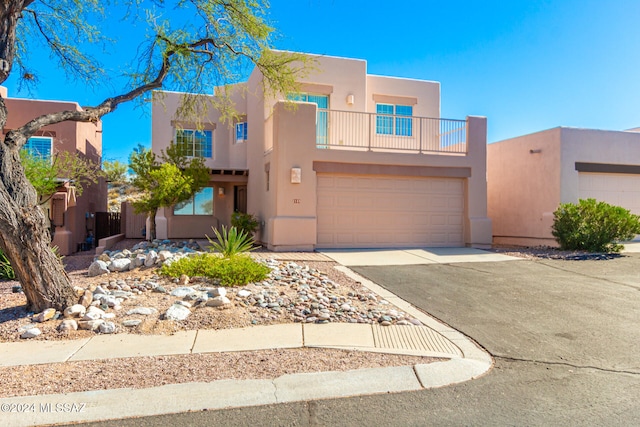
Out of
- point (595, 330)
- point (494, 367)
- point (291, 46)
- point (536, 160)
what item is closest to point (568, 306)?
point (595, 330)

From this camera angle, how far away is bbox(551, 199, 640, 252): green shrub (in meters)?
12.6

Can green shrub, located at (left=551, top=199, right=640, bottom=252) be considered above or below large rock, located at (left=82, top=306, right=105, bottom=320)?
above

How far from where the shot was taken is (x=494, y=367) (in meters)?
4.47

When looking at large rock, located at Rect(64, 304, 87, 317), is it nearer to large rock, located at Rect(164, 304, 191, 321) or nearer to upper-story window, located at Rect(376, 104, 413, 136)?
large rock, located at Rect(164, 304, 191, 321)

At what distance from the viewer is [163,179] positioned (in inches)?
521

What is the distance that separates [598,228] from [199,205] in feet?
48.0

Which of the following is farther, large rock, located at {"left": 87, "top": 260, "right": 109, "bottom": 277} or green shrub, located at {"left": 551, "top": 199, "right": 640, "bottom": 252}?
green shrub, located at {"left": 551, "top": 199, "right": 640, "bottom": 252}

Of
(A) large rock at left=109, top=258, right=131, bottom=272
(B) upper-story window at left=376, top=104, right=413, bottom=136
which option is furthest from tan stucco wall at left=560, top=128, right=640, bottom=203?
(A) large rock at left=109, top=258, right=131, bottom=272

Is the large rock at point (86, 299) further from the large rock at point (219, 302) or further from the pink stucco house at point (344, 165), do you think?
the pink stucco house at point (344, 165)

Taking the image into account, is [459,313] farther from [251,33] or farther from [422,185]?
[422,185]

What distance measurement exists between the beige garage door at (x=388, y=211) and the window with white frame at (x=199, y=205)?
23.4 feet

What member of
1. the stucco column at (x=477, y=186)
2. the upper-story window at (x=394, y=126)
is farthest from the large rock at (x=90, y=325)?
the upper-story window at (x=394, y=126)

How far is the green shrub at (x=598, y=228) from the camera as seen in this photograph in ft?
41.5

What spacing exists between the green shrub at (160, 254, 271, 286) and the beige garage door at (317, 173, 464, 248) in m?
5.19
